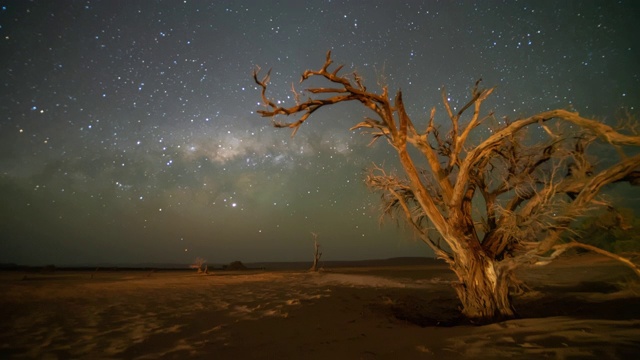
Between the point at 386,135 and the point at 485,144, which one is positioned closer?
the point at 485,144

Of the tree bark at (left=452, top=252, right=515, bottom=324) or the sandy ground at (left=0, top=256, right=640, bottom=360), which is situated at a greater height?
the tree bark at (left=452, top=252, right=515, bottom=324)

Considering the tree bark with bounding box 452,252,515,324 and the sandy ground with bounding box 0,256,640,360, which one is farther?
the tree bark with bounding box 452,252,515,324

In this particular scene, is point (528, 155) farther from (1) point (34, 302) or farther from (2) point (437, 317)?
(1) point (34, 302)

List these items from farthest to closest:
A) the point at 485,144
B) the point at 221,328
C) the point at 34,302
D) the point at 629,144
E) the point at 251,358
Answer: the point at 34,302 → the point at 485,144 → the point at 221,328 → the point at 629,144 → the point at 251,358

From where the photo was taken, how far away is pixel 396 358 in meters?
4.85

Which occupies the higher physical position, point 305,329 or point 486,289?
point 486,289

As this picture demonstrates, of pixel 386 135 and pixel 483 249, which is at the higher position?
pixel 386 135

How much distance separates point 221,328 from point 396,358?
4292mm

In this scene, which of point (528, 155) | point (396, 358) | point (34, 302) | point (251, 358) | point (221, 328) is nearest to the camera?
point (396, 358)

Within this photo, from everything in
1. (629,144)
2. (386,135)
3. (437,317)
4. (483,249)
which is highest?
(386,135)

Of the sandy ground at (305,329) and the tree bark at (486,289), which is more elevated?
the tree bark at (486,289)

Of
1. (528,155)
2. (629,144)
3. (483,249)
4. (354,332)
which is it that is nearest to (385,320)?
(354,332)

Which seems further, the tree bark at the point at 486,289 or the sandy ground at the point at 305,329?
the tree bark at the point at 486,289

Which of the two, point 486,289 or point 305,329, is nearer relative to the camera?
point 305,329
